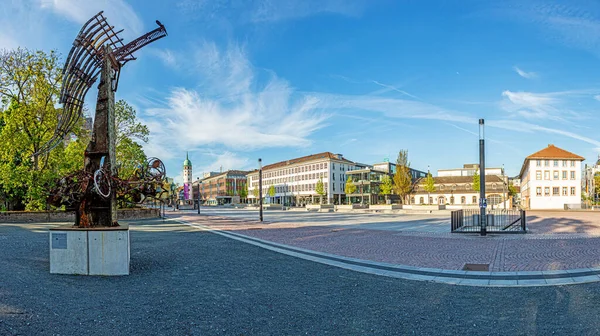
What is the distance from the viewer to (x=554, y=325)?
5387mm

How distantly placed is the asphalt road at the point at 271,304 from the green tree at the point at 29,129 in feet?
76.4

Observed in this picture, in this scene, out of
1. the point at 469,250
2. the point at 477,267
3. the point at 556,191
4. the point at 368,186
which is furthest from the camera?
the point at 368,186

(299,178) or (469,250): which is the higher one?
(299,178)

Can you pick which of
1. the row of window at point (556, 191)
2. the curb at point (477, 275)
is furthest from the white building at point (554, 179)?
the curb at point (477, 275)

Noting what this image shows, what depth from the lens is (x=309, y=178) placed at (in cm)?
10300

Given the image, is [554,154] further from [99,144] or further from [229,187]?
[229,187]

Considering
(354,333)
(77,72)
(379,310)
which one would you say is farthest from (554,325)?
(77,72)

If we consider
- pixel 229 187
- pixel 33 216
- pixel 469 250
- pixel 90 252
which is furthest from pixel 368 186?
pixel 90 252

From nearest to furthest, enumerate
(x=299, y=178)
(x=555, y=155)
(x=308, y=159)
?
(x=555, y=155)
(x=308, y=159)
(x=299, y=178)

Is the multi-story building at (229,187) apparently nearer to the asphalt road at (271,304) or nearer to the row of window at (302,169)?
the row of window at (302,169)

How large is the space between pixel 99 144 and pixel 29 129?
79.7ft

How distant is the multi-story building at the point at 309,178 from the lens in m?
97.5

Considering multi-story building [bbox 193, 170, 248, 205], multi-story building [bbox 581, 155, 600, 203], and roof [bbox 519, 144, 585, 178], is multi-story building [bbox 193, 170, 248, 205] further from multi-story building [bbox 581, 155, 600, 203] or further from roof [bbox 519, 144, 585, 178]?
multi-story building [bbox 581, 155, 600, 203]

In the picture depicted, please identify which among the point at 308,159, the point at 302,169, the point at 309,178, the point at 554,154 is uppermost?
the point at 308,159
